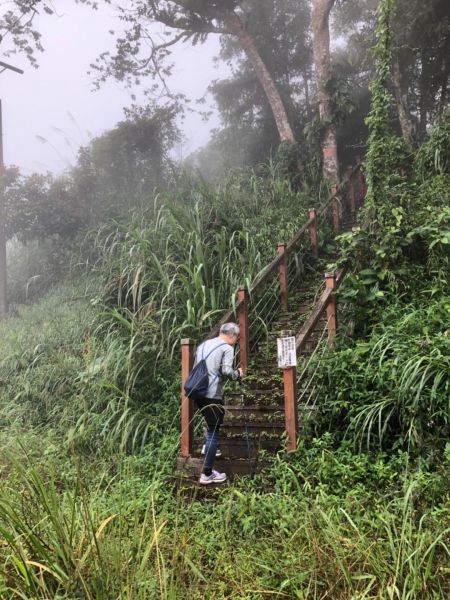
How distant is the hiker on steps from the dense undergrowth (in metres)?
0.20

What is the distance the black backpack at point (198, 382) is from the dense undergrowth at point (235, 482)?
675 millimetres

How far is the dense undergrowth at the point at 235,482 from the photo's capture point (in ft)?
7.56

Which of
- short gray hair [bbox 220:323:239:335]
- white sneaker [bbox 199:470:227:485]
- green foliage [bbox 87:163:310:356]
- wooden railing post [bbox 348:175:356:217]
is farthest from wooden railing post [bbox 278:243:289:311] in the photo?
wooden railing post [bbox 348:175:356:217]

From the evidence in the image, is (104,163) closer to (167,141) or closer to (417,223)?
(167,141)

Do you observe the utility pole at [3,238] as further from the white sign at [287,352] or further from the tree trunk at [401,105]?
the white sign at [287,352]

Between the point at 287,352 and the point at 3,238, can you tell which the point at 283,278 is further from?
the point at 3,238

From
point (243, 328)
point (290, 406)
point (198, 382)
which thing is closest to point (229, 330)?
point (198, 382)

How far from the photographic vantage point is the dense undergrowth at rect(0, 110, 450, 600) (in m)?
2.30

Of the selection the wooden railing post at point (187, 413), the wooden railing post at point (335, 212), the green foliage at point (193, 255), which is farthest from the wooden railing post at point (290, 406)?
the wooden railing post at point (335, 212)

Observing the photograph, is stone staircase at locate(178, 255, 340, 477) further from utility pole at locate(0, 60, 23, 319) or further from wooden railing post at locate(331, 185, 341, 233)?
utility pole at locate(0, 60, 23, 319)

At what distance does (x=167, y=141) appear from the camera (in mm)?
14703

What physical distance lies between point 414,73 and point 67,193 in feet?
31.9

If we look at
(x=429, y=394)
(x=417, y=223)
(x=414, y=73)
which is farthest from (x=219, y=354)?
(x=414, y=73)

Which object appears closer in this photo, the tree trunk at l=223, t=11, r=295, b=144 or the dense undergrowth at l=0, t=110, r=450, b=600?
the dense undergrowth at l=0, t=110, r=450, b=600
